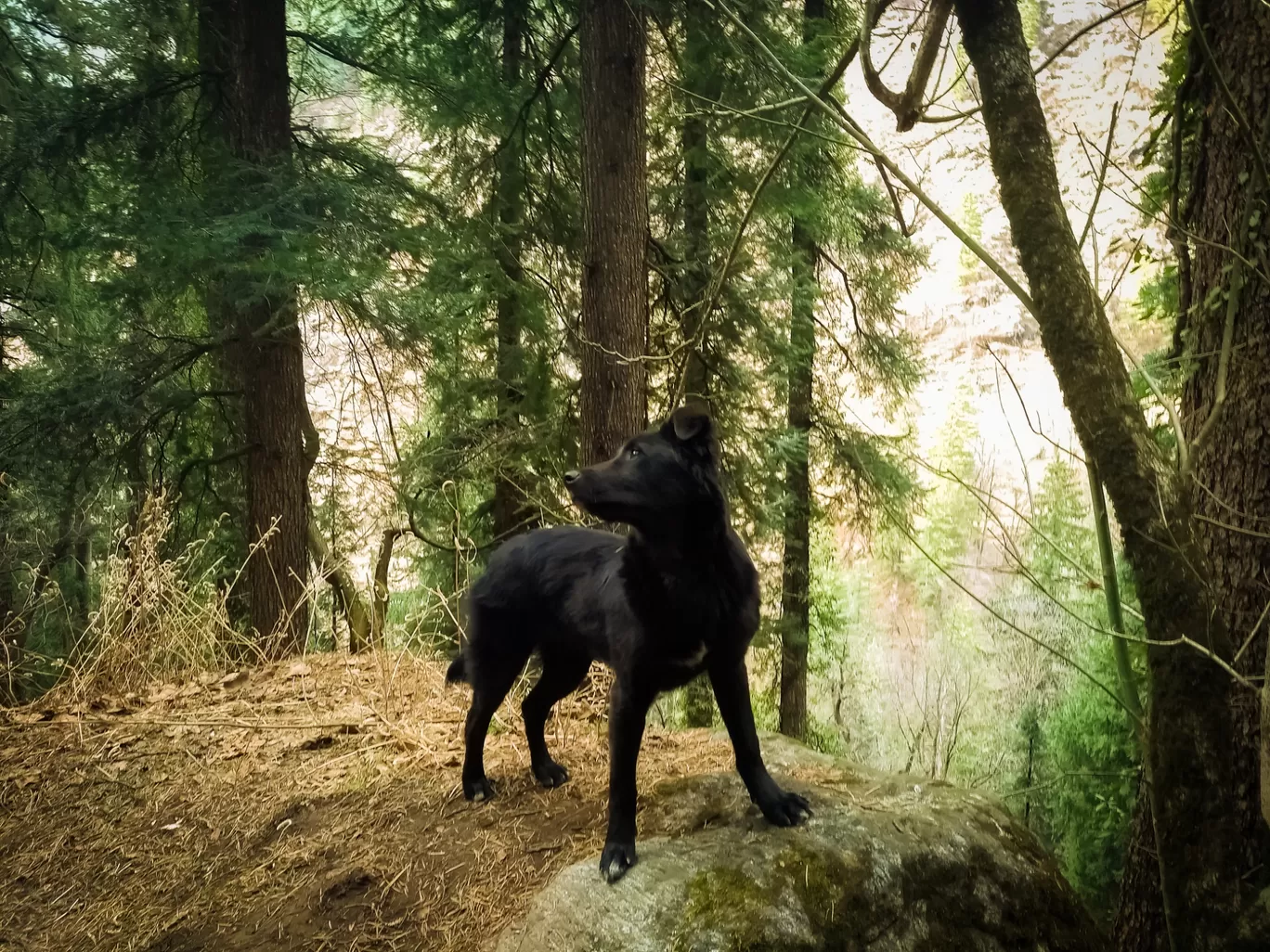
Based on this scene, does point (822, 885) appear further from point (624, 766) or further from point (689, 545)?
point (689, 545)

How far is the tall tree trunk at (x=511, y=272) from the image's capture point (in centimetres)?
595

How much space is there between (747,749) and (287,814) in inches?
77.4

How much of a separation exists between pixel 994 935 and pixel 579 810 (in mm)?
1443

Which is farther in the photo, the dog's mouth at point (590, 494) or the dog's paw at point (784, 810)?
the dog's paw at point (784, 810)

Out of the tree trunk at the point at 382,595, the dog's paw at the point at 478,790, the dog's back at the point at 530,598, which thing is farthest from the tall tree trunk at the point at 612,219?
the tree trunk at the point at 382,595

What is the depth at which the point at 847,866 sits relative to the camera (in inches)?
101

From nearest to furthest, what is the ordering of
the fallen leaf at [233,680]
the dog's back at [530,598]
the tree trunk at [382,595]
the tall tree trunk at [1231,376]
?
the tall tree trunk at [1231,376] < the dog's back at [530,598] < the fallen leaf at [233,680] < the tree trunk at [382,595]

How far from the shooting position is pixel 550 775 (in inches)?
136

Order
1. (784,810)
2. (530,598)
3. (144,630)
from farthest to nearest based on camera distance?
(144,630) → (530,598) → (784,810)

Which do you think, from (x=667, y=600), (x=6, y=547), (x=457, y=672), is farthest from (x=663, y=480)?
(x=6, y=547)

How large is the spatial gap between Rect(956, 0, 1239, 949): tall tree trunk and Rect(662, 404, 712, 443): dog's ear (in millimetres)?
1016

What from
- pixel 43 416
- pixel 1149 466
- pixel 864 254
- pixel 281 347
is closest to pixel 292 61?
pixel 281 347

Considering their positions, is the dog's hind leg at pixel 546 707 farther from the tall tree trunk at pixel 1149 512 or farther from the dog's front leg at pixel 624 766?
the tall tree trunk at pixel 1149 512

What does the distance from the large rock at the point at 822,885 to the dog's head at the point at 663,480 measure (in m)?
1.01
